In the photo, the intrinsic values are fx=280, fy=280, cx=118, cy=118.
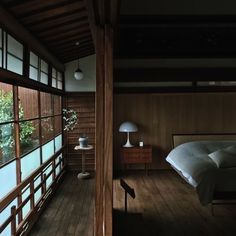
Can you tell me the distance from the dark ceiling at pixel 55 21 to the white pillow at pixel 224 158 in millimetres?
2943

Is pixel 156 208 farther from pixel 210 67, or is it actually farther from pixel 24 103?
pixel 210 67

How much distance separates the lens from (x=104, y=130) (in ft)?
7.72

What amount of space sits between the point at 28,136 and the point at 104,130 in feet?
6.40

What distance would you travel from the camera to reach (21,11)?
9.98ft

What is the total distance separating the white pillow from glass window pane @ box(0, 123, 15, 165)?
2.98 metres

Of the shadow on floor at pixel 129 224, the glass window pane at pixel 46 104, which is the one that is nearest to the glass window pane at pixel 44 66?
the glass window pane at pixel 46 104

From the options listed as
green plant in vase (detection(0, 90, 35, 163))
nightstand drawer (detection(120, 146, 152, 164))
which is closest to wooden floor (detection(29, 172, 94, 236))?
nightstand drawer (detection(120, 146, 152, 164))

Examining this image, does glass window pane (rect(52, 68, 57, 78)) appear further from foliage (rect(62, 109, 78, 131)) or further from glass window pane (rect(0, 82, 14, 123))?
glass window pane (rect(0, 82, 14, 123))

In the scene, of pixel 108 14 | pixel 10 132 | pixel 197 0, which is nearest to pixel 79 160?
pixel 10 132

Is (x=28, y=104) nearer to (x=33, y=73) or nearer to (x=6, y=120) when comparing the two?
(x=33, y=73)

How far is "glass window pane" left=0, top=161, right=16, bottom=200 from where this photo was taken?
9.43 ft

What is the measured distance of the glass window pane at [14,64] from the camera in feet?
9.99

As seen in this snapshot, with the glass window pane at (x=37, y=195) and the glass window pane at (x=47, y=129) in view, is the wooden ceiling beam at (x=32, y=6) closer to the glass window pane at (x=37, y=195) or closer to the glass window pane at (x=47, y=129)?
the glass window pane at (x=47, y=129)

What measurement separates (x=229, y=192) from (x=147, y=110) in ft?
9.77
